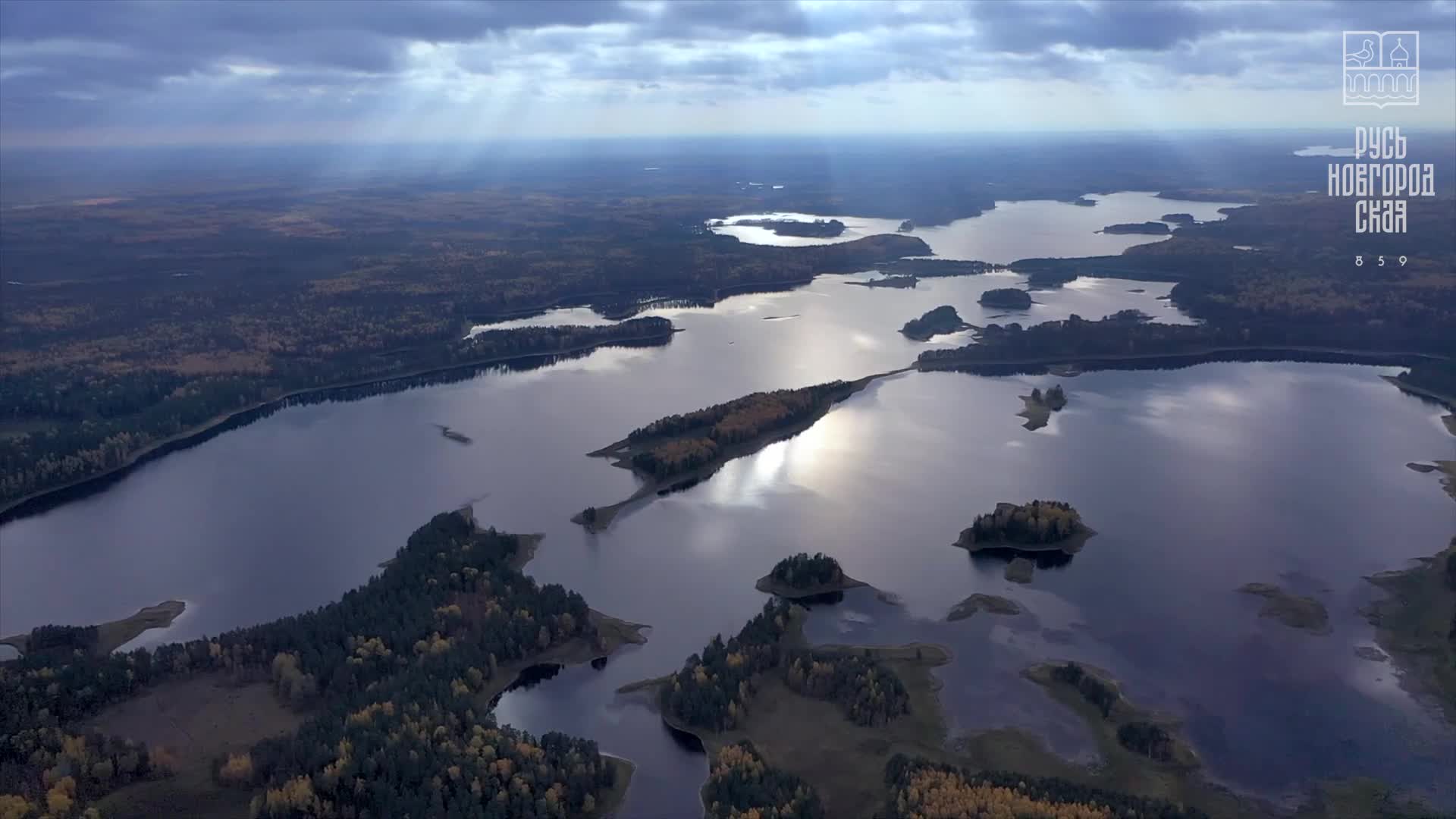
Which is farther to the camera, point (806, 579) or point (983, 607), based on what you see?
point (806, 579)

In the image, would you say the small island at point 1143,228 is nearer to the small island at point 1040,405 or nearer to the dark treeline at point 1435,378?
the dark treeline at point 1435,378

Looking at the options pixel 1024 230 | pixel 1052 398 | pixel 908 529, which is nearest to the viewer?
pixel 908 529

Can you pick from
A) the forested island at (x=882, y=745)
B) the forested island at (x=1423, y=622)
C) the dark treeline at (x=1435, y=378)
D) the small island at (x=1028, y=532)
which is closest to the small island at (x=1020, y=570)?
the small island at (x=1028, y=532)

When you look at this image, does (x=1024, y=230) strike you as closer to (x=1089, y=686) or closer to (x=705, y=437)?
(x=705, y=437)

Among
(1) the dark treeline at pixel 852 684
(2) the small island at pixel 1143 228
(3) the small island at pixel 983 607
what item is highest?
(2) the small island at pixel 1143 228

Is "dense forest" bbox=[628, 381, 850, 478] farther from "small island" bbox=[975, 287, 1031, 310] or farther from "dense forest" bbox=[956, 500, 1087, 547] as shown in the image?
"small island" bbox=[975, 287, 1031, 310]

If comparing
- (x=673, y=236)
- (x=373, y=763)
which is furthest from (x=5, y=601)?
(x=673, y=236)

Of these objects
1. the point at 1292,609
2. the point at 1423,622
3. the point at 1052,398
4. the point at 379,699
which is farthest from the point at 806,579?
the point at 1052,398
